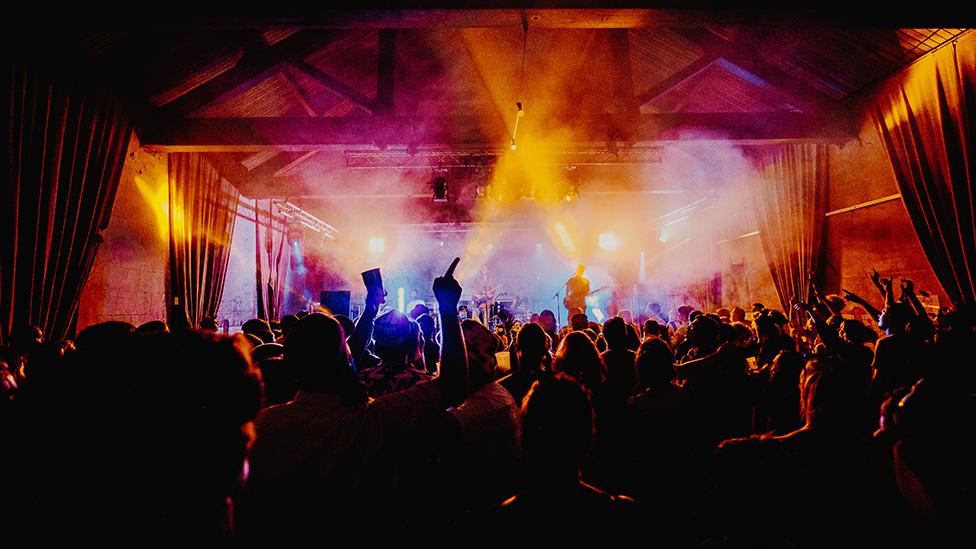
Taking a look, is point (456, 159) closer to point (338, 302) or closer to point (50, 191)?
point (338, 302)

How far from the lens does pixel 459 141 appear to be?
7.64 meters

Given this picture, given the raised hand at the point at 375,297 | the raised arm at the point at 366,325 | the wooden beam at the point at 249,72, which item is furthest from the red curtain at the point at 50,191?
the raised hand at the point at 375,297

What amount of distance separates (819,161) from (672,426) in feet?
24.6

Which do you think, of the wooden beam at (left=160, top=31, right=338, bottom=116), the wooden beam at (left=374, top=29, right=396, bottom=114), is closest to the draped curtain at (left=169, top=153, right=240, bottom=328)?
the wooden beam at (left=160, top=31, right=338, bottom=116)

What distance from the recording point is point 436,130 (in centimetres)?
752

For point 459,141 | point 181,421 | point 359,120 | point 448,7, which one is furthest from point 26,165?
point 181,421

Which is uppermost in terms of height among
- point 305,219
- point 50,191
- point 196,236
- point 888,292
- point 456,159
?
point 456,159

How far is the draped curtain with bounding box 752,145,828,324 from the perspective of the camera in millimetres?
8227

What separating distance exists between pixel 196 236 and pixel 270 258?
11.4 feet

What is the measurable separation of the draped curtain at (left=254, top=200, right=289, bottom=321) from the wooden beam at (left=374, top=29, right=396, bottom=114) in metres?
5.13

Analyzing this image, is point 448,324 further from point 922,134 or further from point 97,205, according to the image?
point 922,134

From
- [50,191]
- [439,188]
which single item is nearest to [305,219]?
[439,188]

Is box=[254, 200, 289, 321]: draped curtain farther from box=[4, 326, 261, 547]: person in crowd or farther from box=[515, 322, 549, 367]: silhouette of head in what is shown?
box=[4, 326, 261, 547]: person in crowd

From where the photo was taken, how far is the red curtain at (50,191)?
179 inches
